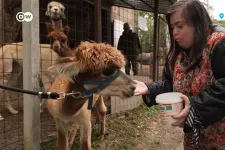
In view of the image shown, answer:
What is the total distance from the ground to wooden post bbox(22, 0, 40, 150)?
0.72 metres

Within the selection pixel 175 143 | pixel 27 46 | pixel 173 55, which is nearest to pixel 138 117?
pixel 175 143

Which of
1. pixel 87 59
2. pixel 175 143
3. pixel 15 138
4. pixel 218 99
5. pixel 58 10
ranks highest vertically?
pixel 58 10

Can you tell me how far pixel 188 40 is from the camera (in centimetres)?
161

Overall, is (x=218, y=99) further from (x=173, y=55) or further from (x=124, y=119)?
(x=124, y=119)

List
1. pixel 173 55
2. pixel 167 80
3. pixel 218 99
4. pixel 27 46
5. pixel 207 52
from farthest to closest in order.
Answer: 1. pixel 27 46
2. pixel 167 80
3. pixel 173 55
4. pixel 207 52
5. pixel 218 99

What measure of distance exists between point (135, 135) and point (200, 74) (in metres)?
3.12

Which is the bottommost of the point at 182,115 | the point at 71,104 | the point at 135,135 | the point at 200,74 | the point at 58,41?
the point at 135,135

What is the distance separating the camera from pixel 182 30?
5.19 ft

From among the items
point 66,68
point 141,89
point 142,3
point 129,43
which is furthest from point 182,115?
point 142,3

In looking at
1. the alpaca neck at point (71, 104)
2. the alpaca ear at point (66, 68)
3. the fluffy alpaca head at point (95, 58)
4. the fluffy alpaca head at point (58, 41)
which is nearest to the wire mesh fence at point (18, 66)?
the fluffy alpaca head at point (58, 41)

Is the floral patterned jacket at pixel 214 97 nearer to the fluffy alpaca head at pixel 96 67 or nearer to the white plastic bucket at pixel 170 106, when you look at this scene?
the white plastic bucket at pixel 170 106

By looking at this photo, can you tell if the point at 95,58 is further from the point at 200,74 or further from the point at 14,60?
the point at 14,60

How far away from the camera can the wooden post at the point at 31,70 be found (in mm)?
2682

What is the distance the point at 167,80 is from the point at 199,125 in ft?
2.06
